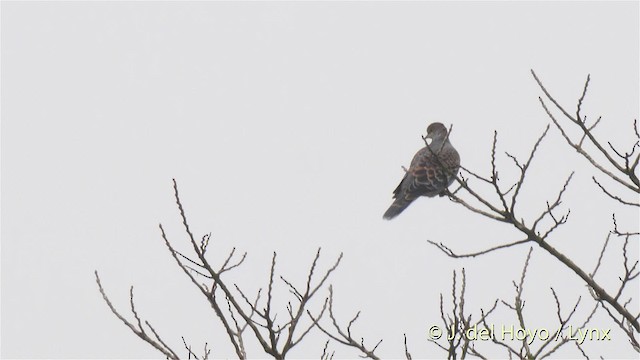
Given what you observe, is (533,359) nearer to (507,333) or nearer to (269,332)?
(507,333)

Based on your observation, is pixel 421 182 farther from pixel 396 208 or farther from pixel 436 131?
pixel 436 131

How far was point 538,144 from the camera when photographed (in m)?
4.54

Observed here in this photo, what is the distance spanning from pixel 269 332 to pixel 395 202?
7715 millimetres

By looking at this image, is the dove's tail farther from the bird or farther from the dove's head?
the dove's head

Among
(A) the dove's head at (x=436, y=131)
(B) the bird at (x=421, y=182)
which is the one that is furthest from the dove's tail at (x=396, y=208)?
(A) the dove's head at (x=436, y=131)

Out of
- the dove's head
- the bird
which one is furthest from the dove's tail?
the dove's head

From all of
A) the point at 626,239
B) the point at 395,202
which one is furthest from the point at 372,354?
the point at 395,202

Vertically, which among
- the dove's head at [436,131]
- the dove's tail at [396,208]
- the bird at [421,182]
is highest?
the dove's head at [436,131]

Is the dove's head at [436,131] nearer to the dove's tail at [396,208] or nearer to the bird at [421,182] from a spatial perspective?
the bird at [421,182]

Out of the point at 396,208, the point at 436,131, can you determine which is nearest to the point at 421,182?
the point at 396,208

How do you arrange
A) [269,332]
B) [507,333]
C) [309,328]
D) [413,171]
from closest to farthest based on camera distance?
[269,332] < [309,328] < [507,333] < [413,171]

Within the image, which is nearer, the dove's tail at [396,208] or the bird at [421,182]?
the bird at [421,182]

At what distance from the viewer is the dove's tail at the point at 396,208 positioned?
11570 mm

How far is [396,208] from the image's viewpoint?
456 inches
